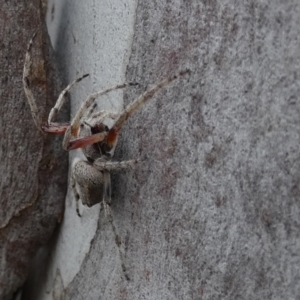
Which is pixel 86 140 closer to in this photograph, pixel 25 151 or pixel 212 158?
pixel 212 158

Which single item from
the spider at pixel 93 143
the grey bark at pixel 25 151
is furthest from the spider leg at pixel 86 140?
the grey bark at pixel 25 151

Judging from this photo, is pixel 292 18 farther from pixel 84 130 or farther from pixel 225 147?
pixel 84 130

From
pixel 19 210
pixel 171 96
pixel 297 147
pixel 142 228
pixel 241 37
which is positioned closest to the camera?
pixel 297 147

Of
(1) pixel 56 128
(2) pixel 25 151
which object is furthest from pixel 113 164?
(2) pixel 25 151

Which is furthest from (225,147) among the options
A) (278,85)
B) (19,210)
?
(19,210)

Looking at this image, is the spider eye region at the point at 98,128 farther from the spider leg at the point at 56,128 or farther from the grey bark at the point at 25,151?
the grey bark at the point at 25,151
